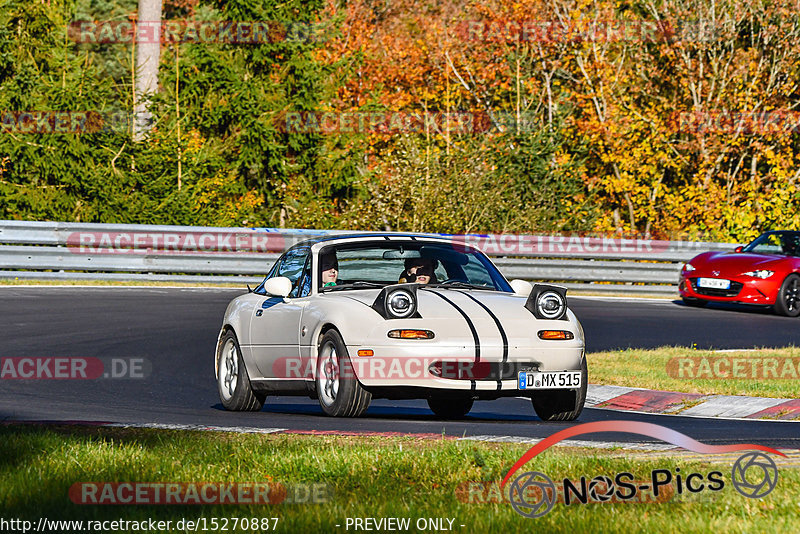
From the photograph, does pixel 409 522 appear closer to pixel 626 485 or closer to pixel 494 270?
pixel 626 485

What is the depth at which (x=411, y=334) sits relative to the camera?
9.38 meters

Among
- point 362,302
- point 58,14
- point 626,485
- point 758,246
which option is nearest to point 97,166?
point 58,14

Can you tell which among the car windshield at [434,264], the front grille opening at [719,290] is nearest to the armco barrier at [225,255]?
the front grille opening at [719,290]

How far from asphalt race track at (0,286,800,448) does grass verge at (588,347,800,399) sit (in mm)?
1116

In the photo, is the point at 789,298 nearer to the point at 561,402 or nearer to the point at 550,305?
the point at 561,402

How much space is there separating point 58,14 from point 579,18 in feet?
46.2

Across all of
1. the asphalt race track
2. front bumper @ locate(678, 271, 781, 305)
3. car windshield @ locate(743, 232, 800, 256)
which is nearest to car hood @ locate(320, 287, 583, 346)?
the asphalt race track

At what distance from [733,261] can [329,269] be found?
13.6 m

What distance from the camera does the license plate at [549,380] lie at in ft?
31.0

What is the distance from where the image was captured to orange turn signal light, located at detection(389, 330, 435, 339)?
935 centimetres

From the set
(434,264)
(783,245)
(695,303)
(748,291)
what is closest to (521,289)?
(434,264)

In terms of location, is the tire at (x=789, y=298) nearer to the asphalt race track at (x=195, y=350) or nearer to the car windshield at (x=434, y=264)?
the asphalt race track at (x=195, y=350)

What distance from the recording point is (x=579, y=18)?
1443 inches

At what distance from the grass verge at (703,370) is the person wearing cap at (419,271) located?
3.33 m
